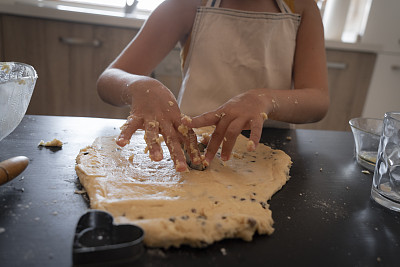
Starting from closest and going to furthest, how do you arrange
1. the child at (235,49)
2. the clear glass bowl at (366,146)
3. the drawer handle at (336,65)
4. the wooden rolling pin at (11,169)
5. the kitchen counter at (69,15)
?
the wooden rolling pin at (11,169) < the clear glass bowl at (366,146) < the child at (235,49) < the kitchen counter at (69,15) < the drawer handle at (336,65)

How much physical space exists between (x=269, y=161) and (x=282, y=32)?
22.5 inches

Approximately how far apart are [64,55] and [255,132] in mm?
1536

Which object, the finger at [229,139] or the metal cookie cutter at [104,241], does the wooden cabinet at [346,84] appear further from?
the metal cookie cutter at [104,241]

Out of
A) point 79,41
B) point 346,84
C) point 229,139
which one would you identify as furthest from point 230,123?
point 346,84

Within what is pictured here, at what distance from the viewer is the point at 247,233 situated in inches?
18.2

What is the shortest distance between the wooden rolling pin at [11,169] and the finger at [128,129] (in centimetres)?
16

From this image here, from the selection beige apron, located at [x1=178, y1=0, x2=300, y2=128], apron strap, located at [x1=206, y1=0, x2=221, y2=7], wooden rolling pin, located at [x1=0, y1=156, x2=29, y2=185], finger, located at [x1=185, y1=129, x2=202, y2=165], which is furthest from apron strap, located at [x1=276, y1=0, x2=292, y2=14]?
wooden rolling pin, located at [x1=0, y1=156, x2=29, y2=185]

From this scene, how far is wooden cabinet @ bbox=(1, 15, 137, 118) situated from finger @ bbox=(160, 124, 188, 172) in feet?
4.37

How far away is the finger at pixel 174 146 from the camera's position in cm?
59

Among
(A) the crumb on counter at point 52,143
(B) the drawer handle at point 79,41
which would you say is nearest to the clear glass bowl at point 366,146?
(A) the crumb on counter at point 52,143

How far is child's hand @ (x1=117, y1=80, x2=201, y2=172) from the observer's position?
61cm

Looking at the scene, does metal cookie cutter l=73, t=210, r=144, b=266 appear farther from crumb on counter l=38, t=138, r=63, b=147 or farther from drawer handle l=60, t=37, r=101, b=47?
drawer handle l=60, t=37, r=101, b=47

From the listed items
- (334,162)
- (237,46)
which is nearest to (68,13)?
(237,46)

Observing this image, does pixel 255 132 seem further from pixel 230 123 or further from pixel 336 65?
pixel 336 65
